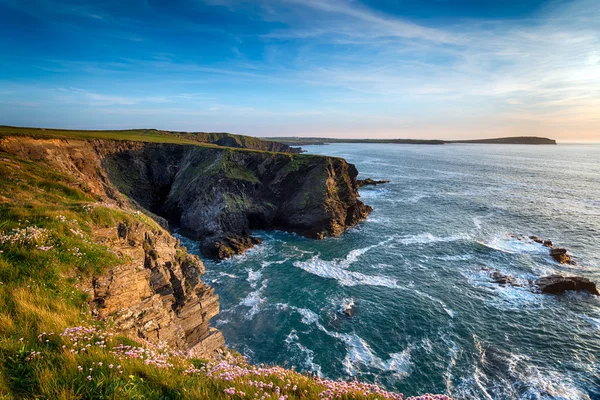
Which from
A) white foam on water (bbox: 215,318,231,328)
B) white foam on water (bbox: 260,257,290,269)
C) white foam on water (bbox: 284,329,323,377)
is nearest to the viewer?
white foam on water (bbox: 284,329,323,377)

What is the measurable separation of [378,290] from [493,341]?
10.9 metres

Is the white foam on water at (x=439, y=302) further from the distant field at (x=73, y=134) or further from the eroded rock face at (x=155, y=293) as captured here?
the distant field at (x=73, y=134)

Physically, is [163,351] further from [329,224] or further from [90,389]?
[329,224]

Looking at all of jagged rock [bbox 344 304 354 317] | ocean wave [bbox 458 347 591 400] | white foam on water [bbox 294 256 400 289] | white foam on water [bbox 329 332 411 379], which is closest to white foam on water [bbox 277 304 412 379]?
white foam on water [bbox 329 332 411 379]

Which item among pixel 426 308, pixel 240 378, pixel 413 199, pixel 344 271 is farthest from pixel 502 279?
pixel 413 199

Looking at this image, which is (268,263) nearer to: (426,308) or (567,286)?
(426,308)

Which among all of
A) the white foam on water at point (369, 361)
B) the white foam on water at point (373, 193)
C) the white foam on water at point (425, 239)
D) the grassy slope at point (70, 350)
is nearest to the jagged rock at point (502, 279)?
the white foam on water at point (425, 239)

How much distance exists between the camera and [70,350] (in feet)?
17.6

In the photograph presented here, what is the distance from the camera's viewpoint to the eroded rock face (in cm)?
1117

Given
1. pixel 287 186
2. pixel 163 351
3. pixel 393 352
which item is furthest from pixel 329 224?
pixel 163 351

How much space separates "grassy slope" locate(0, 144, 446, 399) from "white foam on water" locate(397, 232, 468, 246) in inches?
1639

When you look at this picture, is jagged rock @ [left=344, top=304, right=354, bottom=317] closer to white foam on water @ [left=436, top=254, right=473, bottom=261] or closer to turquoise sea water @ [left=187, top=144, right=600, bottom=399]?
turquoise sea water @ [left=187, top=144, right=600, bottom=399]

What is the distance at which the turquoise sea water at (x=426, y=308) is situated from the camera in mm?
20281

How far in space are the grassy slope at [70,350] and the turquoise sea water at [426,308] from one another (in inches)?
644
